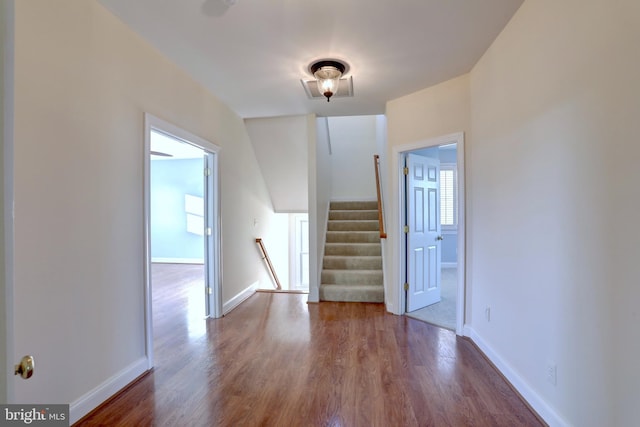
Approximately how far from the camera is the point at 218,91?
320 centimetres

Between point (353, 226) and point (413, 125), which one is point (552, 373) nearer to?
point (413, 125)

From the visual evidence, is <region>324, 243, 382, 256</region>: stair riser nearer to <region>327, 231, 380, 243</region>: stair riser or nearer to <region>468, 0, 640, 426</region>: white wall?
<region>327, 231, 380, 243</region>: stair riser

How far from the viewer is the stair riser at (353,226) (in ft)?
16.6

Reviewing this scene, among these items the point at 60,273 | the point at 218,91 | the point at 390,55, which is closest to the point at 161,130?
the point at 218,91

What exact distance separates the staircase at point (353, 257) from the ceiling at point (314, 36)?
2.46 metres

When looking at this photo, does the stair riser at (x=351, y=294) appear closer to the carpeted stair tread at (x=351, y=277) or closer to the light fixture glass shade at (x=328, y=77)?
the carpeted stair tread at (x=351, y=277)

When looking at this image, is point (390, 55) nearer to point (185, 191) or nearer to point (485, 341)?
point (485, 341)

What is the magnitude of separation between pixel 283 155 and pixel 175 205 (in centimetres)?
409

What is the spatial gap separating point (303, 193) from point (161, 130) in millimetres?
3195

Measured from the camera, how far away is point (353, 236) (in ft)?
16.1

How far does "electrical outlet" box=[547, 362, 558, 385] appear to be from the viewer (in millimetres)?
1647

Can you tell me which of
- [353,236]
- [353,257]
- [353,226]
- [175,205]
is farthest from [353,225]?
[175,205]

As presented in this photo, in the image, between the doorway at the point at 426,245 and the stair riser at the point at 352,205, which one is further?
the stair riser at the point at 352,205

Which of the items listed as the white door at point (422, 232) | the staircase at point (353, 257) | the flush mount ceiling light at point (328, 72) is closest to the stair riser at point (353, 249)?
the staircase at point (353, 257)
